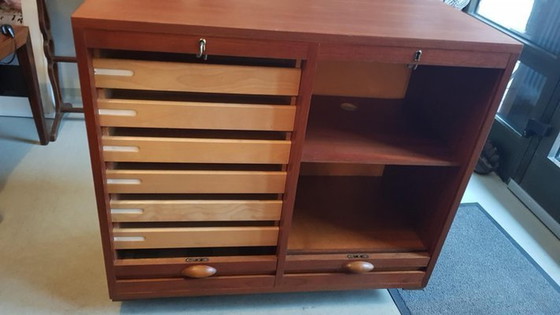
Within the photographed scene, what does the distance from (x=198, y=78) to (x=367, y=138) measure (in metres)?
0.52

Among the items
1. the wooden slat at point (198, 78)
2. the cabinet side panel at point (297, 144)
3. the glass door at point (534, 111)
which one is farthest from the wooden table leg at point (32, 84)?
the glass door at point (534, 111)

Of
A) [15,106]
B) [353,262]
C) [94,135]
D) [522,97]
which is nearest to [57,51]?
[15,106]

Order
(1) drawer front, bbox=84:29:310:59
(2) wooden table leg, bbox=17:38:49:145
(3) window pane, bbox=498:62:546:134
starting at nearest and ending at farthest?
1. (1) drawer front, bbox=84:29:310:59
2. (2) wooden table leg, bbox=17:38:49:145
3. (3) window pane, bbox=498:62:546:134

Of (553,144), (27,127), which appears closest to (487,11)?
(553,144)

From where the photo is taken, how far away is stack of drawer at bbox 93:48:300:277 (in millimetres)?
975

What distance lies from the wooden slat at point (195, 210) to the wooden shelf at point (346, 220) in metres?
0.18

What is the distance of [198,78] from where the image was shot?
38.3 inches

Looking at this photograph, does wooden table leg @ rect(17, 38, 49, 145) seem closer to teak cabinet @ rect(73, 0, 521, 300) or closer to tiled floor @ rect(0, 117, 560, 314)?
tiled floor @ rect(0, 117, 560, 314)

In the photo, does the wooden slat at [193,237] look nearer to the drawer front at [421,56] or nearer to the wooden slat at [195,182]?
the wooden slat at [195,182]

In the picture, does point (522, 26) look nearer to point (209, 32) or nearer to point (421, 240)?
point (421, 240)

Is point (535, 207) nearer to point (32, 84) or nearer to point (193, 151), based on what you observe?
point (193, 151)

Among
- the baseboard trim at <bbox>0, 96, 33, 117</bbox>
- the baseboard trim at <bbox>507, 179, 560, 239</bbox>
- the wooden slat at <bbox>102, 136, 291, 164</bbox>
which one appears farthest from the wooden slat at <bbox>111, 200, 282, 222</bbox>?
the baseboard trim at <bbox>0, 96, 33, 117</bbox>

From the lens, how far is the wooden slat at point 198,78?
941 mm

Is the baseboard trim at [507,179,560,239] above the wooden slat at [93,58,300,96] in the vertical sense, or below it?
below
